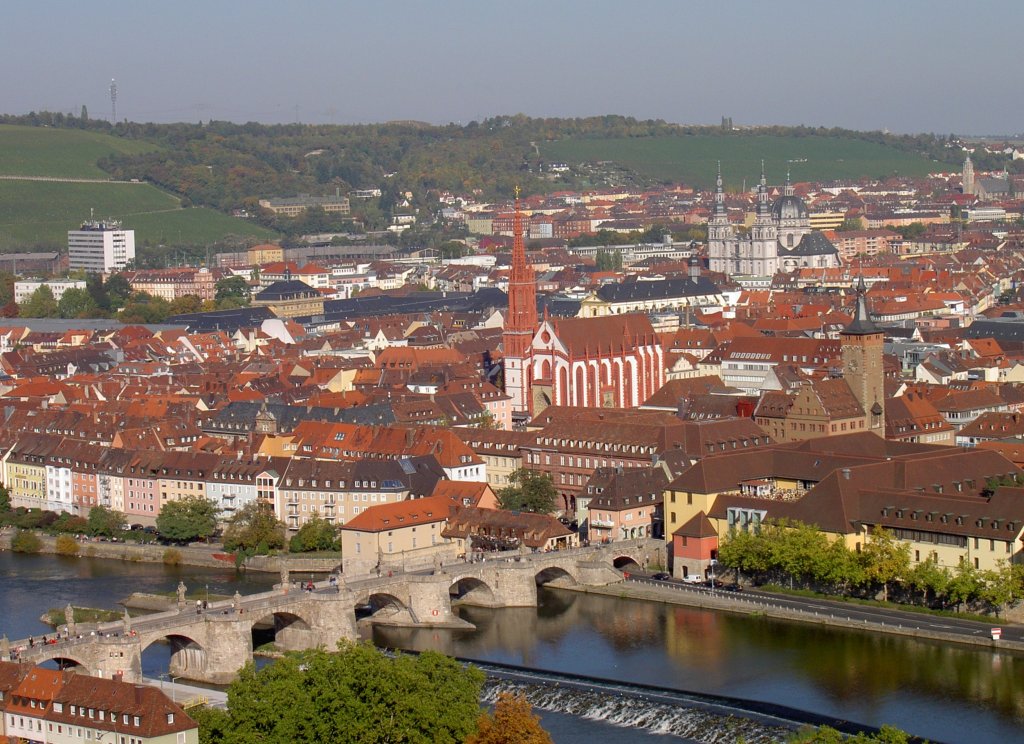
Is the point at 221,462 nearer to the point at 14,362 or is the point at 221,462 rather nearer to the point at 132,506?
the point at 132,506

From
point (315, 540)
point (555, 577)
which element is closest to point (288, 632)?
point (555, 577)

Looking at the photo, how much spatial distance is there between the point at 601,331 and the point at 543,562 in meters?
23.2

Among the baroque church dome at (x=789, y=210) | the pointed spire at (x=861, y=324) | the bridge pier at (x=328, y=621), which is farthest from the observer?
the baroque church dome at (x=789, y=210)

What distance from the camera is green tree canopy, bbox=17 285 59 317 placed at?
387 feet

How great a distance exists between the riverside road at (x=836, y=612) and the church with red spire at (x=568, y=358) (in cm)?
2104

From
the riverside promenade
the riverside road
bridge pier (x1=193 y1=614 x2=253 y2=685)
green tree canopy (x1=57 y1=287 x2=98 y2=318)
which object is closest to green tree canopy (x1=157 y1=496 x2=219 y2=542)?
the riverside promenade

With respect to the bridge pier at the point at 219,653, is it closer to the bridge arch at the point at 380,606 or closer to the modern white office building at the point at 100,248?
the bridge arch at the point at 380,606

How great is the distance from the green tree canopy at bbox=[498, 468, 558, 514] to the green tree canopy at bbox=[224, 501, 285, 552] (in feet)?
19.5

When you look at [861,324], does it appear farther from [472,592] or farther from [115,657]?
[115,657]

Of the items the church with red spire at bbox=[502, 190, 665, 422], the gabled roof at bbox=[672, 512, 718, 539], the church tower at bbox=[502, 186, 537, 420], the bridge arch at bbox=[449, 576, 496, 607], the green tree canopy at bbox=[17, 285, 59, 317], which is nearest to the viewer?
the bridge arch at bbox=[449, 576, 496, 607]

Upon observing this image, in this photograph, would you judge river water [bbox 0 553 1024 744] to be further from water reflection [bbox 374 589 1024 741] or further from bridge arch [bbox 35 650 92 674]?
bridge arch [bbox 35 650 92 674]

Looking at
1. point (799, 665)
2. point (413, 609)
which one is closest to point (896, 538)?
point (799, 665)

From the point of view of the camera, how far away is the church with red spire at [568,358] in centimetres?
7162

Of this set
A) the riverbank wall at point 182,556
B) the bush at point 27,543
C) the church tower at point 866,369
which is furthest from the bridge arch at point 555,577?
the bush at point 27,543
